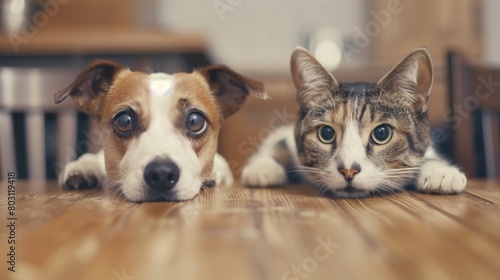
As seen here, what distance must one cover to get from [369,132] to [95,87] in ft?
1.63

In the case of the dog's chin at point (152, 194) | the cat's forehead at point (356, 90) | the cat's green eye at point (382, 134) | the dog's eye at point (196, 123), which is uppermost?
the cat's forehead at point (356, 90)

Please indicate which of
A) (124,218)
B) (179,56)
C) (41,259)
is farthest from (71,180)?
(179,56)

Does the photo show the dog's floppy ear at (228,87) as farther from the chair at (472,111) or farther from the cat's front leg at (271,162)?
the chair at (472,111)

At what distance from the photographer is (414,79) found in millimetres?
812

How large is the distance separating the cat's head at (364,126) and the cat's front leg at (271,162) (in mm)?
76

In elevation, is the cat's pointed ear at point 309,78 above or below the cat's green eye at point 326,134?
above

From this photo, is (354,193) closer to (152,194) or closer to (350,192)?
(350,192)

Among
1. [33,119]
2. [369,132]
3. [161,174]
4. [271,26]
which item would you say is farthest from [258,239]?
[271,26]

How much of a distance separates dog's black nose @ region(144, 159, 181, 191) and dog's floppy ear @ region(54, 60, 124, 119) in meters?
0.21

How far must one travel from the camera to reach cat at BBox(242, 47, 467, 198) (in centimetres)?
80

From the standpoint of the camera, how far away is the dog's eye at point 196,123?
827mm

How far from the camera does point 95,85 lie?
2.90ft

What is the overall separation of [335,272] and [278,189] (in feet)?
1.50

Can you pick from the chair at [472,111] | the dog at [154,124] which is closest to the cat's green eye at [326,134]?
the dog at [154,124]
